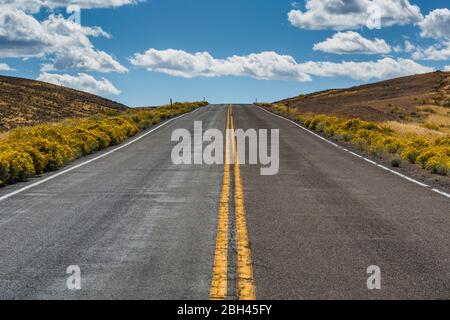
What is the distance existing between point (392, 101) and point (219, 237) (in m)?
68.2

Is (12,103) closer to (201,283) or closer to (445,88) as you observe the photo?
(445,88)

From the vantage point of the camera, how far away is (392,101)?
2793 inches

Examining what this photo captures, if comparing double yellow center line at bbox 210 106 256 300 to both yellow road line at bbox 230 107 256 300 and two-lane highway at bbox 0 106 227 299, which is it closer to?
yellow road line at bbox 230 107 256 300

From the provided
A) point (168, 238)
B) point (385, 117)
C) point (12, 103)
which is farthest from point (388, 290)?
point (12, 103)

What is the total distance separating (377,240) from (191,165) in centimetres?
850

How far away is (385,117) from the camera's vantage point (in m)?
48.8

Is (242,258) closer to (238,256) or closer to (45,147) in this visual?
(238,256)

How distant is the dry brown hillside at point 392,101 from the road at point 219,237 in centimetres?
3769

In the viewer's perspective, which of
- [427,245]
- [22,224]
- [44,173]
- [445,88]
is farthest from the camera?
[445,88]

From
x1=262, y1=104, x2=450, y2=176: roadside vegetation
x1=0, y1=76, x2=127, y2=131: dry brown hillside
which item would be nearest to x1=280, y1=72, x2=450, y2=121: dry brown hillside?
x1=262, y1=104, x2=450, y2=176: roadside vegetation

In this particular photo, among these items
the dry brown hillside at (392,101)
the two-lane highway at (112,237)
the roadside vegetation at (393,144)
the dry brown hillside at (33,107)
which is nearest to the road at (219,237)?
the two-lane highway at (112,237)

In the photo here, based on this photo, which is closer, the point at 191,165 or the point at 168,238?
the point at 168,238

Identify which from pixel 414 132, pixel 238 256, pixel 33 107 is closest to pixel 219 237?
pixel 238 256
